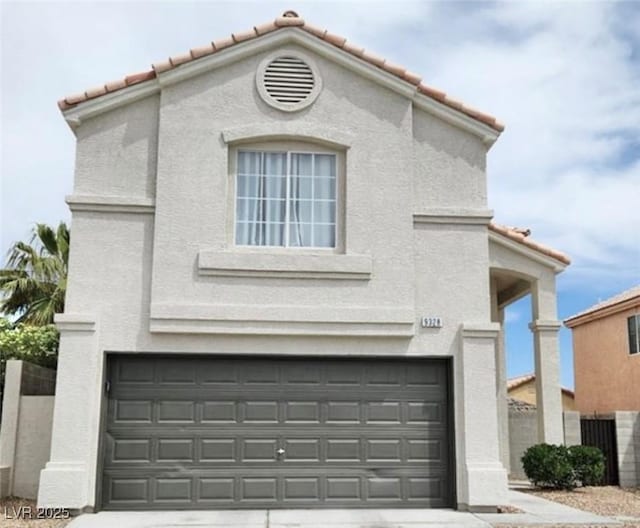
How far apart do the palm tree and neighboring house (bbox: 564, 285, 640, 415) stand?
56.7 ft

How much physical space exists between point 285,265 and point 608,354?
58.4ft

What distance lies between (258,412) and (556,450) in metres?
6.50

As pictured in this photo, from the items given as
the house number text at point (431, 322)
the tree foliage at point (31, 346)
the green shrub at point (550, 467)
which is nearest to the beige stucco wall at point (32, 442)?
the tree foliage at point (31, 346)

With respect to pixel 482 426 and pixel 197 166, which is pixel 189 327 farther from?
pixel 482 426

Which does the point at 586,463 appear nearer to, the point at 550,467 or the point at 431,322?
the point at 550,467

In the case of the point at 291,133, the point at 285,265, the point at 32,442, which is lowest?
the point at 32,442

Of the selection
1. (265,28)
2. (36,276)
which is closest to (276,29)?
(265,28)

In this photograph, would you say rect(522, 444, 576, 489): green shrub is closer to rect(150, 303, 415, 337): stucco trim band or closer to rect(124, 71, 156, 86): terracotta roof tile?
rect(150, 303, 415, 337): stucco trim band

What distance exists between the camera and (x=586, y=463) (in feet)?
52.1

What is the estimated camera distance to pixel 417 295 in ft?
43.8

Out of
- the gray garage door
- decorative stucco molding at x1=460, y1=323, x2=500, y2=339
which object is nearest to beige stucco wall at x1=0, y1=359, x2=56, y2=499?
the gray garage door

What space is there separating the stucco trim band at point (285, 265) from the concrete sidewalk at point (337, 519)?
3.73 meters

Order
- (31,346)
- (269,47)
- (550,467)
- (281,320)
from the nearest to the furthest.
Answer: (281,320) → (269,47) → (550,467) → (31,346)

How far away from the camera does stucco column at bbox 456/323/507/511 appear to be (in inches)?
499
